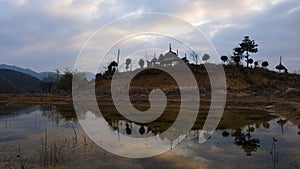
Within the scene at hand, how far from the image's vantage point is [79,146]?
40.1ft

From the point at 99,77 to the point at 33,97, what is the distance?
15.3 meters

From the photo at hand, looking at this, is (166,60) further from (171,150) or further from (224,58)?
(171,150)

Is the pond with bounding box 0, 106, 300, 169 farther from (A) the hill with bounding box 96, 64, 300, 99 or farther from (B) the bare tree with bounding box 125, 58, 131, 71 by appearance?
(B) the bare tree with bounding box 125, 58, 131, 71

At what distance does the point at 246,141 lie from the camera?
1393 centimetres

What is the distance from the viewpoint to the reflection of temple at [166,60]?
53.8m

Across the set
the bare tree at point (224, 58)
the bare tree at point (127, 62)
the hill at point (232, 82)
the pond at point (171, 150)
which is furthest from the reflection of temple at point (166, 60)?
the pond at point (171, 150)

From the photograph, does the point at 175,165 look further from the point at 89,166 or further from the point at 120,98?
the point at 120,98

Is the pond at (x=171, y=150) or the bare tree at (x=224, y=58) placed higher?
the bare tree at (x=224, y=58)

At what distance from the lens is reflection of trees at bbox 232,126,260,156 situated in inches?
482

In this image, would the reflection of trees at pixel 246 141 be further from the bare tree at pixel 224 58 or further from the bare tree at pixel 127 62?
the bare tree at pixel 127 62

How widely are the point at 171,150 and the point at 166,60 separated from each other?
1684 inches

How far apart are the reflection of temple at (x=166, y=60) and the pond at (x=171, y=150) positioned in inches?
1440

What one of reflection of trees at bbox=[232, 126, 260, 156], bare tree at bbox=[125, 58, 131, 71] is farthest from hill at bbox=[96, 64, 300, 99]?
reflection of trees at bbox=[232, 126, 260, 156]

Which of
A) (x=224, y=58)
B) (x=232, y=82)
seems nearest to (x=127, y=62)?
(x=224, y=58)
